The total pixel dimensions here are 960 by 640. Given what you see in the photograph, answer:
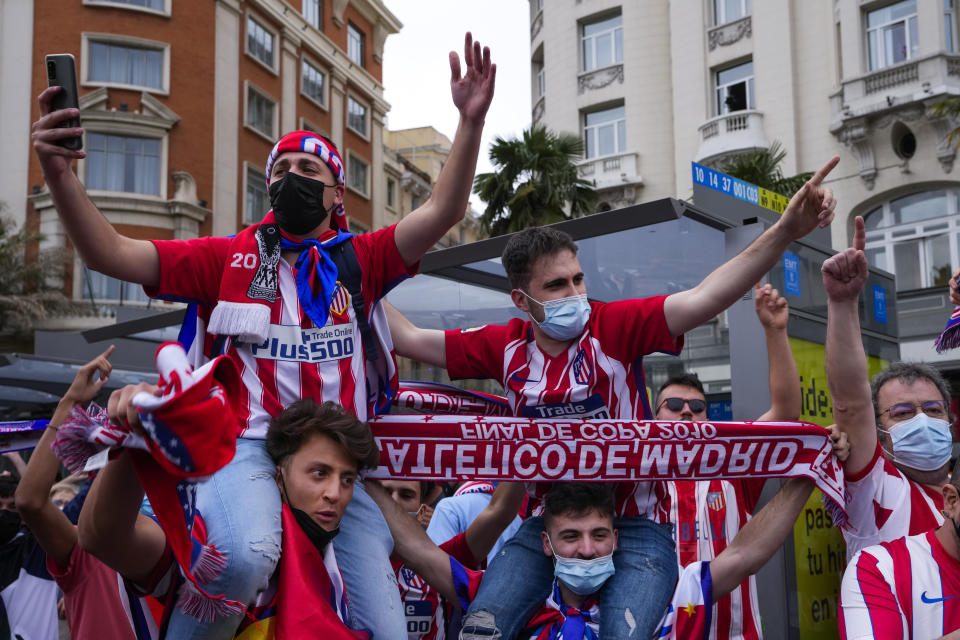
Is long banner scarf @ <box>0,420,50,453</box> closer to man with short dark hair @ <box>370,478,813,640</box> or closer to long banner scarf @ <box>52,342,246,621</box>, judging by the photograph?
man with short dark hair @ <box>370,478,813,640</box>

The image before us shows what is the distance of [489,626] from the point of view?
11.3 feet

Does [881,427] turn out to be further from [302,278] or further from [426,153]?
[426,153]

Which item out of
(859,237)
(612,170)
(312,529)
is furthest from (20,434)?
(612,170)

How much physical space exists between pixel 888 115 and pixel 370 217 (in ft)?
70.9

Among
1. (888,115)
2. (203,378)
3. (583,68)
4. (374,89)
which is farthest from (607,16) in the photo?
(203,378)

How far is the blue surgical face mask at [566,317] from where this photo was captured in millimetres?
3758

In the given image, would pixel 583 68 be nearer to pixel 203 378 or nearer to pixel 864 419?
pixel 864 419

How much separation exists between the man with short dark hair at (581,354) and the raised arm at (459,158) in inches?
26.3

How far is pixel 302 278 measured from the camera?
3.25 m

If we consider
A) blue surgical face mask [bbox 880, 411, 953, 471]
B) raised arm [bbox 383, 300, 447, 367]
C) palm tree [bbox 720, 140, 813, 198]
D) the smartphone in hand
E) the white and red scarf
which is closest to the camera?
the smartphone in hand

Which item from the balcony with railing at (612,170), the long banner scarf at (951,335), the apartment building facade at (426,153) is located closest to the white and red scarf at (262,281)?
the long banner scarf at (951,335)

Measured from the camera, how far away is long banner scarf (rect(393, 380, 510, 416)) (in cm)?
450

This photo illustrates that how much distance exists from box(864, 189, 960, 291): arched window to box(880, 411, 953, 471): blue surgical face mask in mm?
18807

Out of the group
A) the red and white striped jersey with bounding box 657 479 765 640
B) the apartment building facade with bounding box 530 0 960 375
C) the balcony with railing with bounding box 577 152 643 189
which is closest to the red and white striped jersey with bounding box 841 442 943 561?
the red and white striped jersey with bounding box 657 479 765 640
